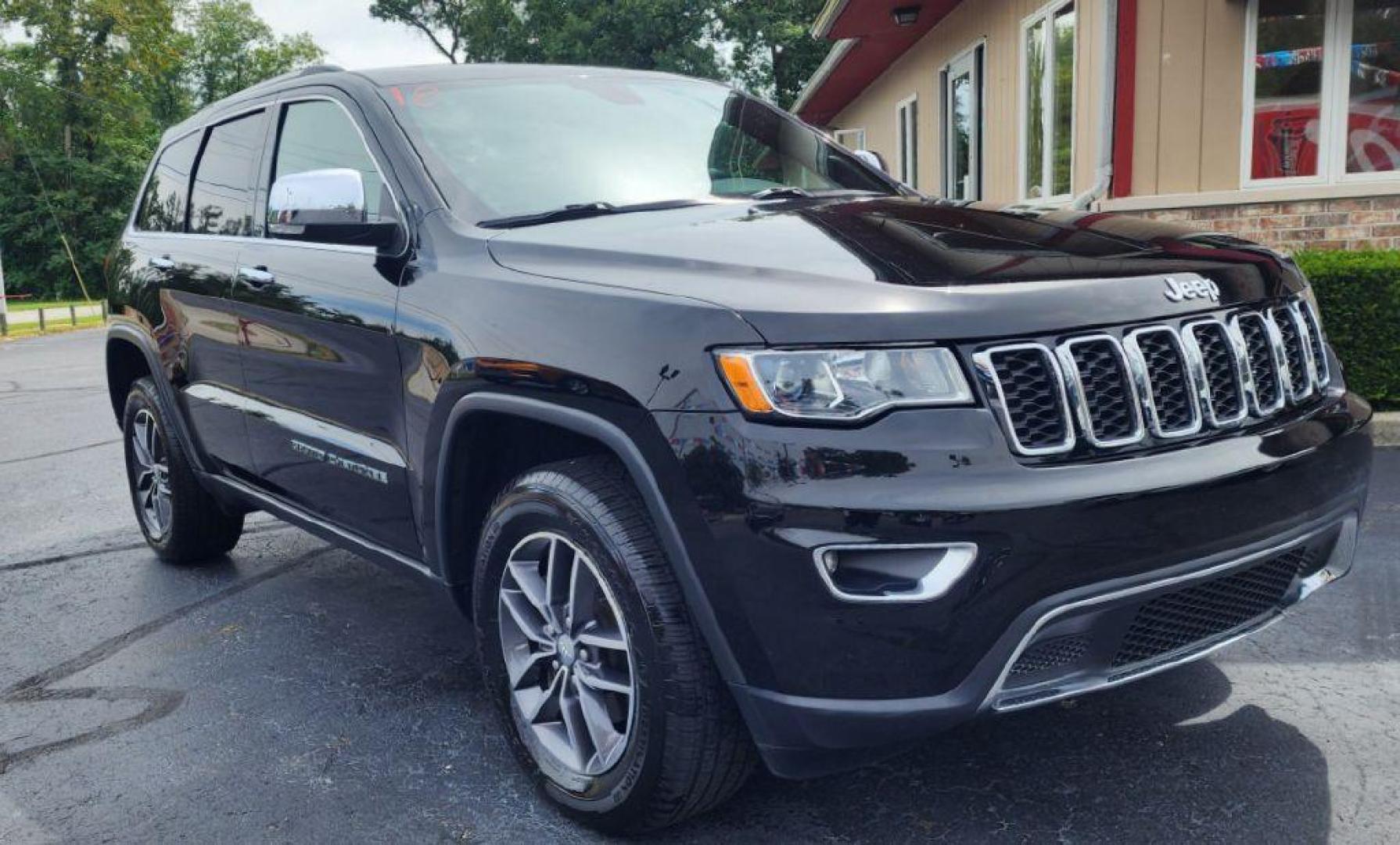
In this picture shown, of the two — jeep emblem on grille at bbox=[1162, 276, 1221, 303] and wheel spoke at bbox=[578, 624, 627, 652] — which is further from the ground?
jeep emblem on grille at bbox=[1162, 276, 1221, 303]

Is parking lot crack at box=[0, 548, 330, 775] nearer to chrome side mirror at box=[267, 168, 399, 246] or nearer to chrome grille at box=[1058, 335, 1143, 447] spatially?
chrome side mirror at box=[267, 168, 399, 246]

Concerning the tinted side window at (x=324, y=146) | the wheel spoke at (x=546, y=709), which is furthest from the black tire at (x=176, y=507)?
the wheel spoke at (x=546, y=709)

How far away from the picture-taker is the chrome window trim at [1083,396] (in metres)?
2.32

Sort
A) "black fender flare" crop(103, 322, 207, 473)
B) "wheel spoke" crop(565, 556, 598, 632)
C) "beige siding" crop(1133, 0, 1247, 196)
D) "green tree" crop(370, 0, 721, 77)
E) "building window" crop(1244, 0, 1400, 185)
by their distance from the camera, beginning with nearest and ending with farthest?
"wheel spoke" crop(565, 556, 598, 632) < "black fender flare" crop(103, 322, 207, 473) < "building window" crop(1244, 0, 1400, 185) < "beige siding" crop(1133, 0, 1247, 196) < "green tree" crop(370, 0, 721, 77)

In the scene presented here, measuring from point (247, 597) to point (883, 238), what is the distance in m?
3.18

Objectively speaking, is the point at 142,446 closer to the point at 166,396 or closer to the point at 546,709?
the point at 166,396

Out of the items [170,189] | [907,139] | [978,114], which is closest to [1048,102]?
[978,114]

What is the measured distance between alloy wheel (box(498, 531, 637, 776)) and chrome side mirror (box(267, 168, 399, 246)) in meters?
1.02

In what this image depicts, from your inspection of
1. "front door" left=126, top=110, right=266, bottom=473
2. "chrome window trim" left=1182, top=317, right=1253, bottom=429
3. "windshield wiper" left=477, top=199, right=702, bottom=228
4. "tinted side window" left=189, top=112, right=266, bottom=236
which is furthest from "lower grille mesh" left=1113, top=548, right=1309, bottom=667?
"tinted side window" left=189, top=112, right=266, bottom=236

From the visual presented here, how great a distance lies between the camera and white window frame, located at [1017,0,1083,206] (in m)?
9.81

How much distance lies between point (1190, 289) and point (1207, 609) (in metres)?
0.67

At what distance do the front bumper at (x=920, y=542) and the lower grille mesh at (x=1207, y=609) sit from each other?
58 mm

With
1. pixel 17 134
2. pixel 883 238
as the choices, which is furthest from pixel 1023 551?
pixel 17 134

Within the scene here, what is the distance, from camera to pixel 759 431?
7.49ft
